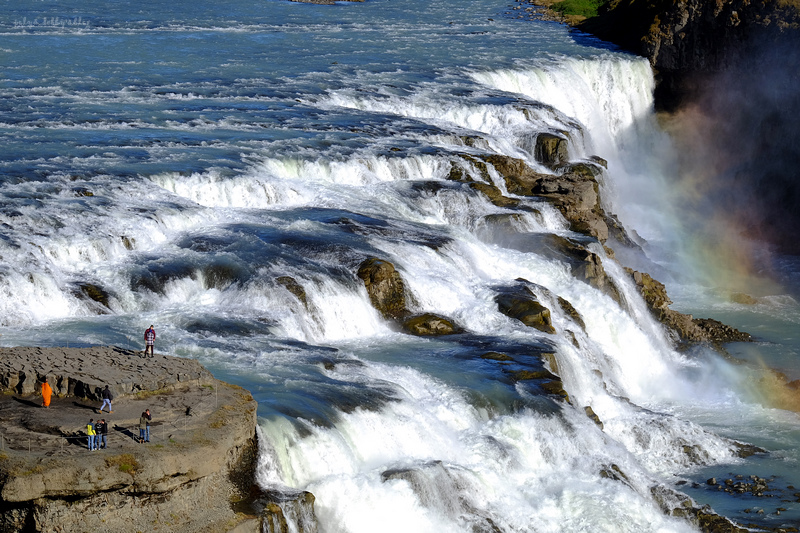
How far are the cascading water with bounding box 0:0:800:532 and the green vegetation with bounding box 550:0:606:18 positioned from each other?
25.5 metres

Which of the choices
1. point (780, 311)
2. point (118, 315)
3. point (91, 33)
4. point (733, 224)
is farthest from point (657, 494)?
point (91, 33)

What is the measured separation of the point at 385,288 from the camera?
30.1 m

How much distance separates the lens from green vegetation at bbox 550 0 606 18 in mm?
81438

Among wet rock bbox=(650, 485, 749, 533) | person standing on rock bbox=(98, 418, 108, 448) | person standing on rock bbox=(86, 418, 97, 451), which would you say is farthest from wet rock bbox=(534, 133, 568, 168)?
person standing on rock bbox=(86, 418, 97, 451)

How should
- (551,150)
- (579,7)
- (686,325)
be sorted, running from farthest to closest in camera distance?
(579,7) < (551,150) < (686,325)

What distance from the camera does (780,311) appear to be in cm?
4153

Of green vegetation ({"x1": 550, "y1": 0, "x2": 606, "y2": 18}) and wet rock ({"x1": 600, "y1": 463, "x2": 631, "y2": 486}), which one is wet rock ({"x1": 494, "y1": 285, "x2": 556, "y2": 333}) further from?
green vegetation ({"x1": 550, "y1": 0, "x2": 606, "y2": 18})

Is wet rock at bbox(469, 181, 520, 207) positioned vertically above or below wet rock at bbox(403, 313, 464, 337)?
above

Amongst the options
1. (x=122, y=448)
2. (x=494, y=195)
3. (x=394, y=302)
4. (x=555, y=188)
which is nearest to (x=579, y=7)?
(x=555, y=188)

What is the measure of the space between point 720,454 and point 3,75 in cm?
3861

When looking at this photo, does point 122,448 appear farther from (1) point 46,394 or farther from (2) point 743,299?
(2) point 743,299

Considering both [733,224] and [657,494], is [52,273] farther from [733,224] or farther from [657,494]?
[733,224]

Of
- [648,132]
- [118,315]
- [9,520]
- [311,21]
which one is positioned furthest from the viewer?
[311,21]

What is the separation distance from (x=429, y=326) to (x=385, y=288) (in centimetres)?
174
